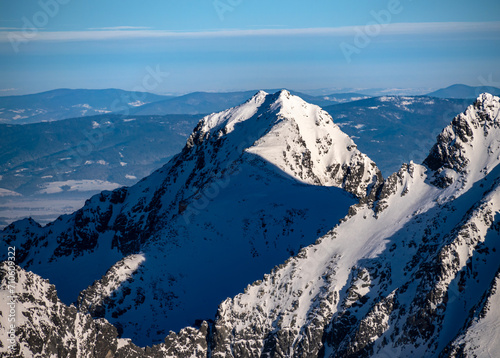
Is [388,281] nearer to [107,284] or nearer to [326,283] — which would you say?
[326,283]

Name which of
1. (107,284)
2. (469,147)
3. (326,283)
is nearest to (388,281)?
(326,283)

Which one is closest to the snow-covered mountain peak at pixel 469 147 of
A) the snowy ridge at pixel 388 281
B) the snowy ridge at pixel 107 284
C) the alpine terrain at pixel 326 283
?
the alpine terrain at pixel 326 283

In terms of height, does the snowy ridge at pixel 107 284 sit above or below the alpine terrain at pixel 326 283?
below

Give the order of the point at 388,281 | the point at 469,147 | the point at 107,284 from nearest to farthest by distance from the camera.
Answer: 1. the point at 388,281
2. the point at 469,147
3. the point at 107,284

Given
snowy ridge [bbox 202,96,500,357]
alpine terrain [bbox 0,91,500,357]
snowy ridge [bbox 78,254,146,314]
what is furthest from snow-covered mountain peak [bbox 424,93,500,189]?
snowy ridge [bbox 78,254,146,314]

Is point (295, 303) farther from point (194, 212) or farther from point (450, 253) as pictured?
point (194, 212)

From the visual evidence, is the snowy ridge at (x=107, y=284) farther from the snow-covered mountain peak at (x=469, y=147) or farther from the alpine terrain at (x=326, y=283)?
the snow-covered mountain peak at (x=469, y=147)

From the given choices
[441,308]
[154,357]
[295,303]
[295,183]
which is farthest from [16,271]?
[295,183]

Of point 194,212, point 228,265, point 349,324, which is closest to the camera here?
point 349,324
